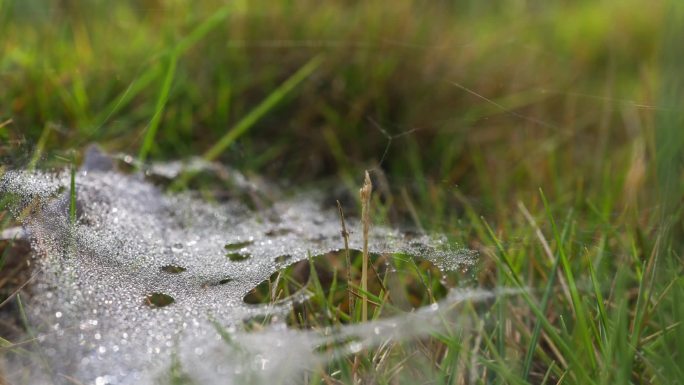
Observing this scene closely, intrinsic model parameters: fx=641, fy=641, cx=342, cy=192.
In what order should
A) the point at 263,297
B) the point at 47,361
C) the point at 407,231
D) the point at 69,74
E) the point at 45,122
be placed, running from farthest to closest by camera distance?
the point at 69,74 < the point at 45,122 < the point at 407,231 < the point at 263,297 < the point at 47,361

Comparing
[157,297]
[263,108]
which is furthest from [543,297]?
[263,108]

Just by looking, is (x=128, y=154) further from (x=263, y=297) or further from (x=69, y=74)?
(x=263, y=297)

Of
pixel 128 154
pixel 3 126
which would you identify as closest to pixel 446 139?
pixel 128 154

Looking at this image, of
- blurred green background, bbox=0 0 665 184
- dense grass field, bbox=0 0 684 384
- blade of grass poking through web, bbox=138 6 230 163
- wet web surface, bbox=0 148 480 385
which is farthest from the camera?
blurred green background, bbox=0 0 665 184

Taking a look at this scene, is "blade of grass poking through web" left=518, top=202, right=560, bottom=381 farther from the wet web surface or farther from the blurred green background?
the blurred green background

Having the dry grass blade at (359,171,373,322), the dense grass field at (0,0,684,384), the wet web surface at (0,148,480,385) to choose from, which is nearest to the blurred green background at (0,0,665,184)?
the dense grass field at (0,0,684,384)

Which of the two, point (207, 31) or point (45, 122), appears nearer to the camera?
point (45, 122)

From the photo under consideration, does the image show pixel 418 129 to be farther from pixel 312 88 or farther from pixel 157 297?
pixel 157 297
